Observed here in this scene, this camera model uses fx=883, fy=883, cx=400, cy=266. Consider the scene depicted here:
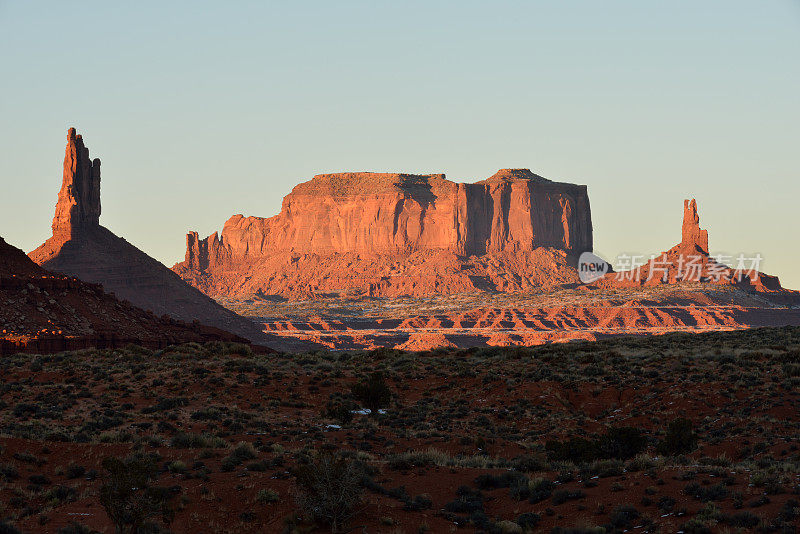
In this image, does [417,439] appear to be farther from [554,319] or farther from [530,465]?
[554,319]

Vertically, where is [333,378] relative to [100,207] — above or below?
below

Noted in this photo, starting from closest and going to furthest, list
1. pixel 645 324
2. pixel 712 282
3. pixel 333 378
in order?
pixel 333 378 < pixel 645 324 < pixel 712 282

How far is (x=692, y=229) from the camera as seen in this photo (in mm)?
194875

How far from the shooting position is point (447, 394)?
1444 inches

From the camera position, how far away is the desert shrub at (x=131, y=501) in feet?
55.1

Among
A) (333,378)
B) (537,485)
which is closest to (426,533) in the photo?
(537,485)

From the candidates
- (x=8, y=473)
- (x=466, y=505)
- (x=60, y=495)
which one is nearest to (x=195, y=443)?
(x=8, y=473)

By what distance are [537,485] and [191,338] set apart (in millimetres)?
55959

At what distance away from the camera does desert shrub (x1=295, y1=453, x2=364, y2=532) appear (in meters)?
17.2

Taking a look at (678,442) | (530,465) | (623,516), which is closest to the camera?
(623,516)

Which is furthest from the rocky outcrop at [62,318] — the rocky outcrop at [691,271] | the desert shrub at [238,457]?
the rocky outcrop at [691,271]

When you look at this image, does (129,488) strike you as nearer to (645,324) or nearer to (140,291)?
(140,291)

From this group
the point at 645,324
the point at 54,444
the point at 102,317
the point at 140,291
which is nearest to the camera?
the point at 54,444

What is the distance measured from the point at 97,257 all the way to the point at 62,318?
69.2 metres
